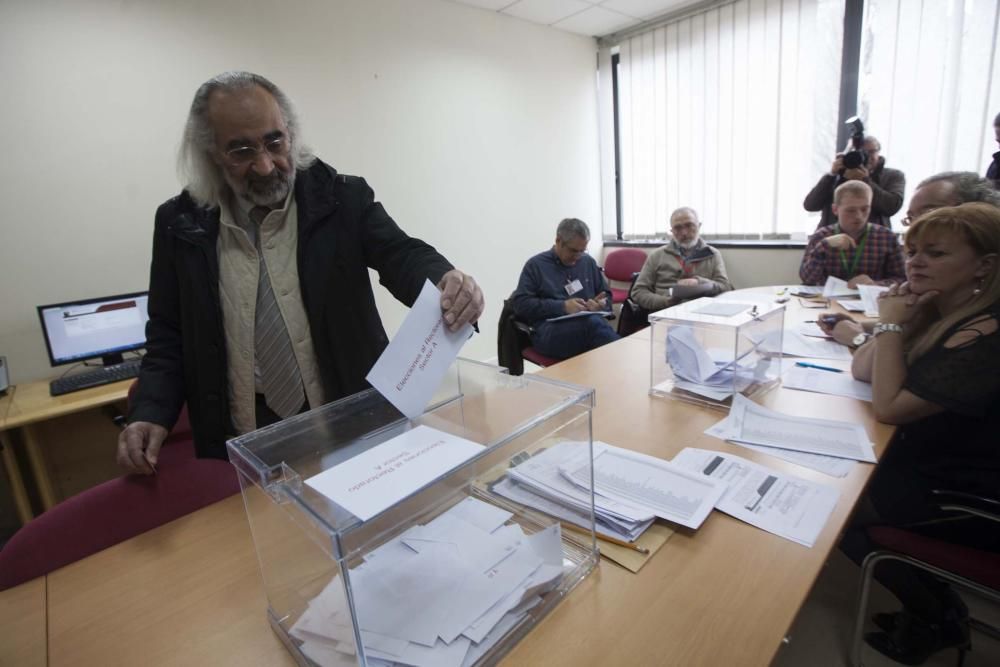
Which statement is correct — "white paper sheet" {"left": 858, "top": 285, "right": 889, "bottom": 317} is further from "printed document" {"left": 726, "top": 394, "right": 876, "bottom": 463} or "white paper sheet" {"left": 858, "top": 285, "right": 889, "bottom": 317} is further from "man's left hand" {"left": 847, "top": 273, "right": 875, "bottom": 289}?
"printed document" {"left": 726, "top": 394, "right": 876, "bottom": 463}

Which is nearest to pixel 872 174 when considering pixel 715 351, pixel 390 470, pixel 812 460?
pixel 715 351

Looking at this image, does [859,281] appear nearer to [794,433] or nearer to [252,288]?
[794,433]

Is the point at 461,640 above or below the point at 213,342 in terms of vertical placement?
below

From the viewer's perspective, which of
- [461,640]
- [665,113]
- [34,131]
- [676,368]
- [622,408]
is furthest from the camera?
[665,113]

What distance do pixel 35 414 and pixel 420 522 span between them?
7.15 ft

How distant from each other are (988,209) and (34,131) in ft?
12.0

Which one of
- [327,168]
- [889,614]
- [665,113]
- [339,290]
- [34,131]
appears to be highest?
[665,113]

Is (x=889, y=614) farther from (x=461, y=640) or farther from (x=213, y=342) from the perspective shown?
(x=213, y=342)

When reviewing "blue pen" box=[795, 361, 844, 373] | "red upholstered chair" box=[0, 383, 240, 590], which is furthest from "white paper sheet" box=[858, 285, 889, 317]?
"red upholstered chair" box=[0, 383, 240, 590]

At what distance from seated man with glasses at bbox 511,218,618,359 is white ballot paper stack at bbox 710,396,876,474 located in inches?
57.4

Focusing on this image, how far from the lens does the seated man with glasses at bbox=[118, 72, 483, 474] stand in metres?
1.24

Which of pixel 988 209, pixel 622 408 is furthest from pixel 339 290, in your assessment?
pixel 988 209

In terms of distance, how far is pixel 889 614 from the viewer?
1.56m

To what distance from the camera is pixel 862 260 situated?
3004 mm
